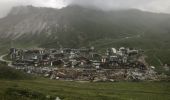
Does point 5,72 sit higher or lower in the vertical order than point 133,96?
higher

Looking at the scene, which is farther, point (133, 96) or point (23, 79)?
point (23, 79)

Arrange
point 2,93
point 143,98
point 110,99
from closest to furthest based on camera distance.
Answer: point 2,93 < point 110,99 < point 143,98

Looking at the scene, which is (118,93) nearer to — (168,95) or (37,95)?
(168,95)

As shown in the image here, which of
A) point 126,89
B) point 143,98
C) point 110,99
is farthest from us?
point 126,89

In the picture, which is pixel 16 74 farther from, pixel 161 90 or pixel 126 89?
pixel 161 90

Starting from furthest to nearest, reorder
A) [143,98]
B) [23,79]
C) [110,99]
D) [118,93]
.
Answer: [23,79]
[118,93]
[143,98]
[110,99]

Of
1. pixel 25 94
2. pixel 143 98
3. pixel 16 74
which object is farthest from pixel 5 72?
pixel 143 98

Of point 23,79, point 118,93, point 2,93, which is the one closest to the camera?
point 2,93

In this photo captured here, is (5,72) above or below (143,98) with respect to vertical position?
above

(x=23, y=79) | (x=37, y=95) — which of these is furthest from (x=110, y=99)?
(x=23, y=79)
